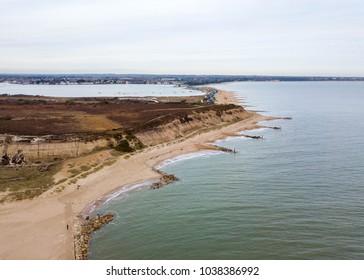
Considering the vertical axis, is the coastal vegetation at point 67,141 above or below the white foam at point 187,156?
above

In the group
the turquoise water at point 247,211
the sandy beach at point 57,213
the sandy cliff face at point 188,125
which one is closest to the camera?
the turquoise water at point 247,211

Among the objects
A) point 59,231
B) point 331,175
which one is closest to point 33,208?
point 59,231

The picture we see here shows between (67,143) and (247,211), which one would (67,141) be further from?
(247,211)

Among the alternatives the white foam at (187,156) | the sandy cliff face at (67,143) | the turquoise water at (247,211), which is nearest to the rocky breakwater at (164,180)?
the turquoise water at (247,211)

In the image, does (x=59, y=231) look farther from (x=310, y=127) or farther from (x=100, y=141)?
(x=310, y=127)

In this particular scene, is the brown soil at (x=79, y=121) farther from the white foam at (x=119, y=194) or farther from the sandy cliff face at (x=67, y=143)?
the white foam at (x=119, y=194)

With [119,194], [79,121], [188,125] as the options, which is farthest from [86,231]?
[188,125]

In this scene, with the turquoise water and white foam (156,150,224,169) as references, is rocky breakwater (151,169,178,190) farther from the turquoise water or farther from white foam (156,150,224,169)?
white foam (156,150,224,169)
